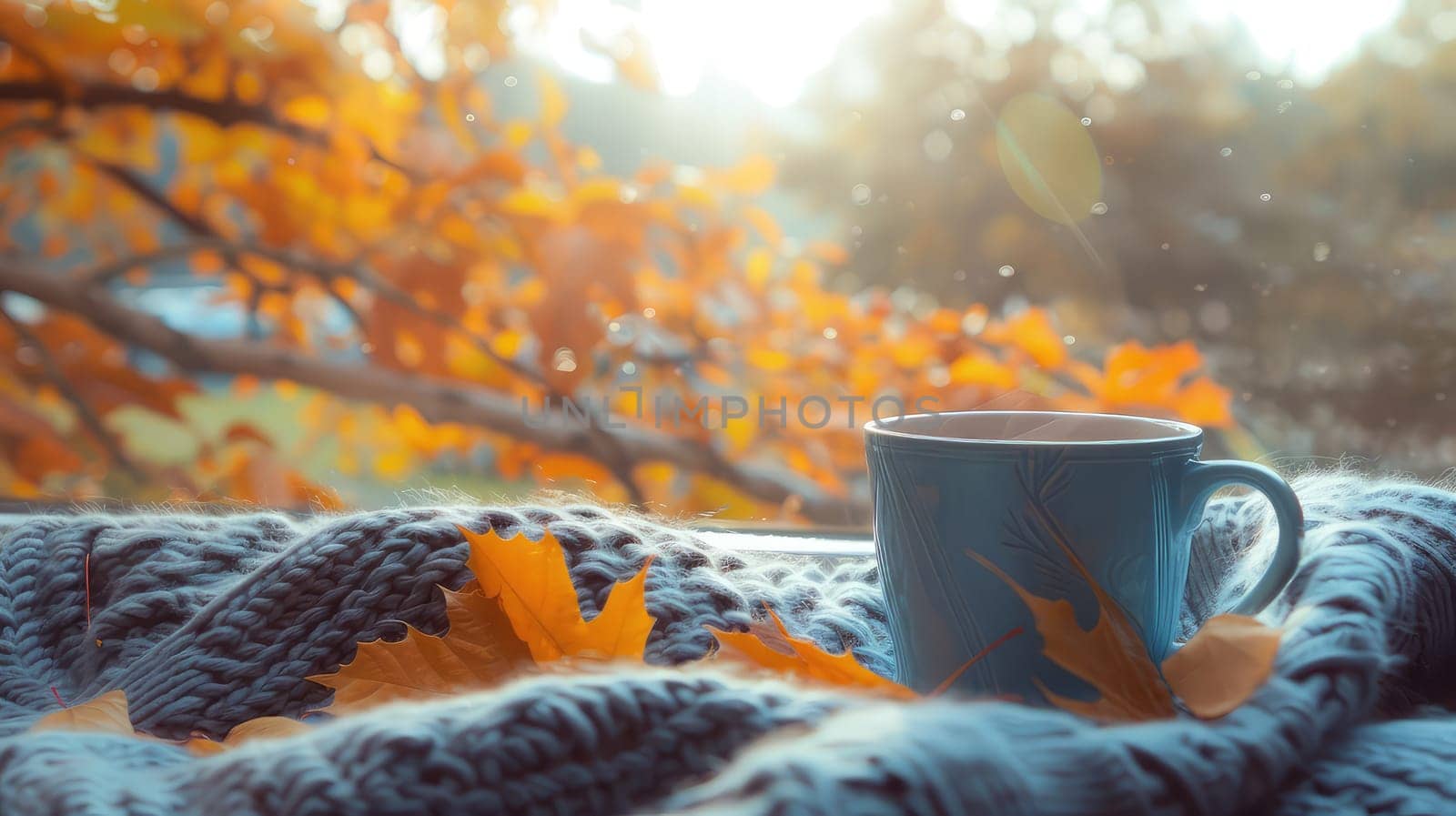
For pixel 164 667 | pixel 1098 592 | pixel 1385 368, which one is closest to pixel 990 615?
pixel 1098 592

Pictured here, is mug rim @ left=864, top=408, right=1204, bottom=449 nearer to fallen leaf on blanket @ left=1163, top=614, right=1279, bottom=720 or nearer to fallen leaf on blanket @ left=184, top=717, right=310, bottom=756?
fallen leaf on blanket @ left=1163, top=614, right=1279, bottom=720

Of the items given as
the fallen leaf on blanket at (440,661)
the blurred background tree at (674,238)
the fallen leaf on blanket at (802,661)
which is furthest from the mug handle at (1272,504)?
the blurred background tree at (674,238)

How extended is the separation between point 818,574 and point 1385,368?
2.29ft

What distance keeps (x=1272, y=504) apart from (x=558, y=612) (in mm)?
234

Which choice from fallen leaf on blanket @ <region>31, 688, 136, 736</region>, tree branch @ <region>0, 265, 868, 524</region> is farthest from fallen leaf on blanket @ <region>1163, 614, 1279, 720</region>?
tree branch @ <region>0, 265, 868, 524</region>

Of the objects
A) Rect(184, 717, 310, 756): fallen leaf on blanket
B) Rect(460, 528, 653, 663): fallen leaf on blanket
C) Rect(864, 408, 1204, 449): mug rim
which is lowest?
→ Rect(184, 717, 310, 756): fallen leaf on blanket

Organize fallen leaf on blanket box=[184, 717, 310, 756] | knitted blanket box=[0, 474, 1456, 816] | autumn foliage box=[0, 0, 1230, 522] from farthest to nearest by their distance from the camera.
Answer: autumn foliage box=[0, 0, 1230, 522] → fallen leaf on blanket box=[184, 717, 310, 756] → knitted blanket box=[0, 474, 1456, 816]

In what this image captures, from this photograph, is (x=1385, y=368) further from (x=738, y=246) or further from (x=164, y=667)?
(x=164, y=667)

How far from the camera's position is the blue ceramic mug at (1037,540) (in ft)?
0.95

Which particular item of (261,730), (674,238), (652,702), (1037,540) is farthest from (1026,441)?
(674,238)

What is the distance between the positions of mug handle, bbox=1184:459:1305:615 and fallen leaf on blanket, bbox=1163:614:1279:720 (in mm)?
31

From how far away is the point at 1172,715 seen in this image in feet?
0.89

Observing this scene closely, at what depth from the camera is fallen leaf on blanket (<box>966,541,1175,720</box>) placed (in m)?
0.27

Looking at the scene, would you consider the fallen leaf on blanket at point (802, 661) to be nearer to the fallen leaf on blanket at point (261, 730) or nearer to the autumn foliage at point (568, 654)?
the autumn foliage at point (568, 654)
